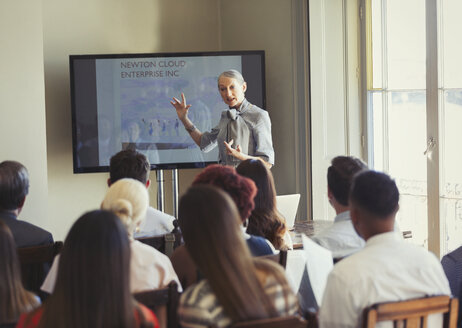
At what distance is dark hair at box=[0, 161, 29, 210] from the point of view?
2.86m

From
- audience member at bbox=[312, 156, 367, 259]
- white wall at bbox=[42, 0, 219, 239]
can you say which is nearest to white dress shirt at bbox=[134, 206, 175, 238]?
audience member at bbox=[312, 156, 367, 259]

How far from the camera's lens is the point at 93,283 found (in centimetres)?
153

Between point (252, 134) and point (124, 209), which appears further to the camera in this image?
point (252, 134)

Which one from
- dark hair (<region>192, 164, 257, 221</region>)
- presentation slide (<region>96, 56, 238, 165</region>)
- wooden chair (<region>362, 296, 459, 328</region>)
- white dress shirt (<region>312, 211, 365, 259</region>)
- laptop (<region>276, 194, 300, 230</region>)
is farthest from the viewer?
presentation slide (<region>96, 56, 238, 165</region>)

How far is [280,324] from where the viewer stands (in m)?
1.62

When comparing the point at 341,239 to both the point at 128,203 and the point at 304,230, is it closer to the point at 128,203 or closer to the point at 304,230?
the point at 128,203

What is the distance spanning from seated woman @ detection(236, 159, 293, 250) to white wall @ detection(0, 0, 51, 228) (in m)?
1.84

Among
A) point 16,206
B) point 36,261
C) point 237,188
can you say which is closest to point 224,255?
point 237,188

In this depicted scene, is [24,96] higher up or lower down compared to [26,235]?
higher up

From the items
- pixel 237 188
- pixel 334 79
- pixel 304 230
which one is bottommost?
pixel 304 230

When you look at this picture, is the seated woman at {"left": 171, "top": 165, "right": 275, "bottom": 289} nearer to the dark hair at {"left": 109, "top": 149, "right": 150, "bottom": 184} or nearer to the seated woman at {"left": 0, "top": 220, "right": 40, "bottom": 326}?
the seated woman at {"left": 0, "top": 220, "right": 40, "bottom": 326}

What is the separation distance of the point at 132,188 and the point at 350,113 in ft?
11.0

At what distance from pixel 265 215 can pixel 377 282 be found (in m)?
1.02

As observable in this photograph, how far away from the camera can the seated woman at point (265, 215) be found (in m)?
2.81
